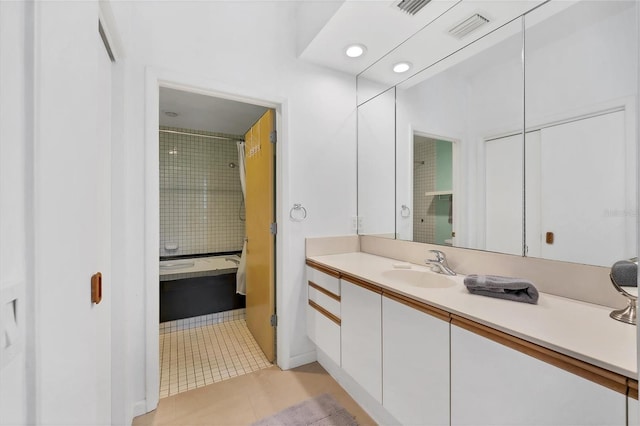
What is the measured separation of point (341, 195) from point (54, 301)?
1933mm

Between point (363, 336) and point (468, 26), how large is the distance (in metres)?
1.95

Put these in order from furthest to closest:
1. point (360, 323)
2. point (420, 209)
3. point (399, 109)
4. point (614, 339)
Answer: point (399, 109) → point (420, 209) → point (360, 323) → point (614, 339)

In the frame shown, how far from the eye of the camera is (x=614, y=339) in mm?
795

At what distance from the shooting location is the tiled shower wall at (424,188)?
73.4 inches

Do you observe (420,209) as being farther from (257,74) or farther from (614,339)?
(257,74)

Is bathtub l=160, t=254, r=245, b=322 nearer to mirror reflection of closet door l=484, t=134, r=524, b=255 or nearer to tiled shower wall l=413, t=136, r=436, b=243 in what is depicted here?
tiled shower wall l=413, t=136, r=436, b=243

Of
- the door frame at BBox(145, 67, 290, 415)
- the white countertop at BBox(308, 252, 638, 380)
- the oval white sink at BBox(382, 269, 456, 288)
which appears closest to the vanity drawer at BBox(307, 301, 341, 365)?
the oval white sink at BBox(382, 269, 456, 288)

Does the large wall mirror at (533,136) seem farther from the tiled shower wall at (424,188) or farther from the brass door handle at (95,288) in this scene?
the brass door handle at (95,288)

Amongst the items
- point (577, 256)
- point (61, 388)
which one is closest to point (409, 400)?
point (577, 256)

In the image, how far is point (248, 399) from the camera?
175 cm

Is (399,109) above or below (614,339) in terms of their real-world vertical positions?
above

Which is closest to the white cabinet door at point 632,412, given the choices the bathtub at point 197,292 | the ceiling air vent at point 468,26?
the ceiling air vent at point 468,26

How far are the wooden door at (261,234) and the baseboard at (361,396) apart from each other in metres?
0.50

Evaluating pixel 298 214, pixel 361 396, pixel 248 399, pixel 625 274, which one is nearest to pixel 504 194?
pixel 625 274
